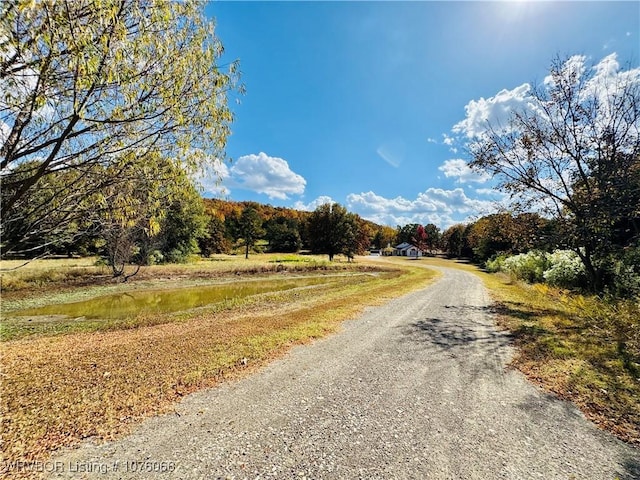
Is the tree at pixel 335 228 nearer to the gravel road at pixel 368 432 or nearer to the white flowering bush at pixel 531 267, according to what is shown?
the white flowering bush at pixel 531 267

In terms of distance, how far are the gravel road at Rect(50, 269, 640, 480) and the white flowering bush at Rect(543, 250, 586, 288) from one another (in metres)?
13.8

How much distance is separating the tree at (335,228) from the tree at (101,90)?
41168mm

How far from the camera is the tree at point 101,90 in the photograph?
3086mm

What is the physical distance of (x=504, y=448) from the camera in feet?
11.0

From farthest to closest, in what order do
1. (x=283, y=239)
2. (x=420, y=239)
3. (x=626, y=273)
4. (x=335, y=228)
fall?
1. (x=420, y=239)
2. (x=283, y=239)
3. (x=335, y=228)
4. (x=626, y=273)

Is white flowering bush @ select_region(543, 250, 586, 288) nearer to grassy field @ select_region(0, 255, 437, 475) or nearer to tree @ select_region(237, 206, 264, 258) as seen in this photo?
grassy field @ select_region(0, 255, 437, 475)

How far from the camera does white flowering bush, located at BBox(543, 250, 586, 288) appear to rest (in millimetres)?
15348

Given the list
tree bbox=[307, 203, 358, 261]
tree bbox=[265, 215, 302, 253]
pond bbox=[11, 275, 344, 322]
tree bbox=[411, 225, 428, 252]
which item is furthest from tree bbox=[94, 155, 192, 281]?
tree bbox=[411, 225, 428, 252]

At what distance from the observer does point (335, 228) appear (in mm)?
46094

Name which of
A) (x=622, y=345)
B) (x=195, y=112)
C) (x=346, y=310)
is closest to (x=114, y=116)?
(x=195, y=112)

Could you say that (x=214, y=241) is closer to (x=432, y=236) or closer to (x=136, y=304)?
(x=136, y=304)

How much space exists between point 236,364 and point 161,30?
18.0 ft

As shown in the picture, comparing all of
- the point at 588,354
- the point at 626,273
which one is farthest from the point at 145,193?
the point at 626,273

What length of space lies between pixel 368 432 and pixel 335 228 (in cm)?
4274
